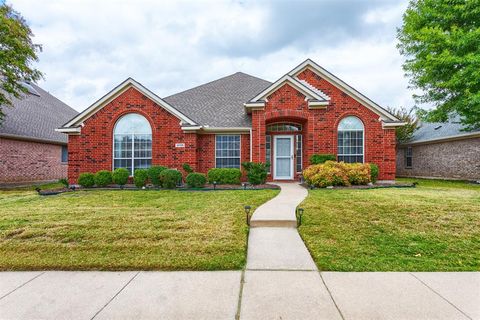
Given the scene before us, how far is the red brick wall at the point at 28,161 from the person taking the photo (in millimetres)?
13859

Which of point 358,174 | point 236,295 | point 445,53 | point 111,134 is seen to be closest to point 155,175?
point 111,134

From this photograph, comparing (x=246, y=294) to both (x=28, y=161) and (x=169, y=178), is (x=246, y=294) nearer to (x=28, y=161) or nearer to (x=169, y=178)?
(x=169, y=178)

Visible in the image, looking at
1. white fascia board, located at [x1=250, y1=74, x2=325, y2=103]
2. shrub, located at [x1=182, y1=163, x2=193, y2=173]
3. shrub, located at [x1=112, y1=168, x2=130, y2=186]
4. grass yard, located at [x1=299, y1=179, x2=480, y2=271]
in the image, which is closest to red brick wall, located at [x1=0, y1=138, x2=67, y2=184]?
shrub, located at [x1=112, y1=168, x2=130, y2=186]

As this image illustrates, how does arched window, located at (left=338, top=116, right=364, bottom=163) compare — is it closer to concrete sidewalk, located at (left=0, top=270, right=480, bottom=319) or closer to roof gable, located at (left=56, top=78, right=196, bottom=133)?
roof gable, located at (left=56, top=78, right=196, bottom=133)

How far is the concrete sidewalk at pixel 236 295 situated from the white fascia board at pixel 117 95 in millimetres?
9177

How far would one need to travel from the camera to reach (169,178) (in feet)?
34.2

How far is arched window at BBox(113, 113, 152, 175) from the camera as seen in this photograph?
1186cm

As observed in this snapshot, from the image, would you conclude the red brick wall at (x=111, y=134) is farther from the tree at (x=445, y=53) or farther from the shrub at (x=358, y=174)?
the tree at (x=445, y=53)

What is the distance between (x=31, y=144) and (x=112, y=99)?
821 centimetres

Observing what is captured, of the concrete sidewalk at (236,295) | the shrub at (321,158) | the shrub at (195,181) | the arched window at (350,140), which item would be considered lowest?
the concrete sidewalk at (236,295)

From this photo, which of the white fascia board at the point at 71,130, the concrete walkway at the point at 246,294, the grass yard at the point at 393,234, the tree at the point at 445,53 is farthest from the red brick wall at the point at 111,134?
the tree at the point at 445,53

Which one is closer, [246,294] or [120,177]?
[246,294]

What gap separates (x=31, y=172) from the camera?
15.1 m

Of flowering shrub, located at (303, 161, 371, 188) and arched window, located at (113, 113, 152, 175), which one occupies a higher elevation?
arched window, located at (113, 113, 152, 175)
